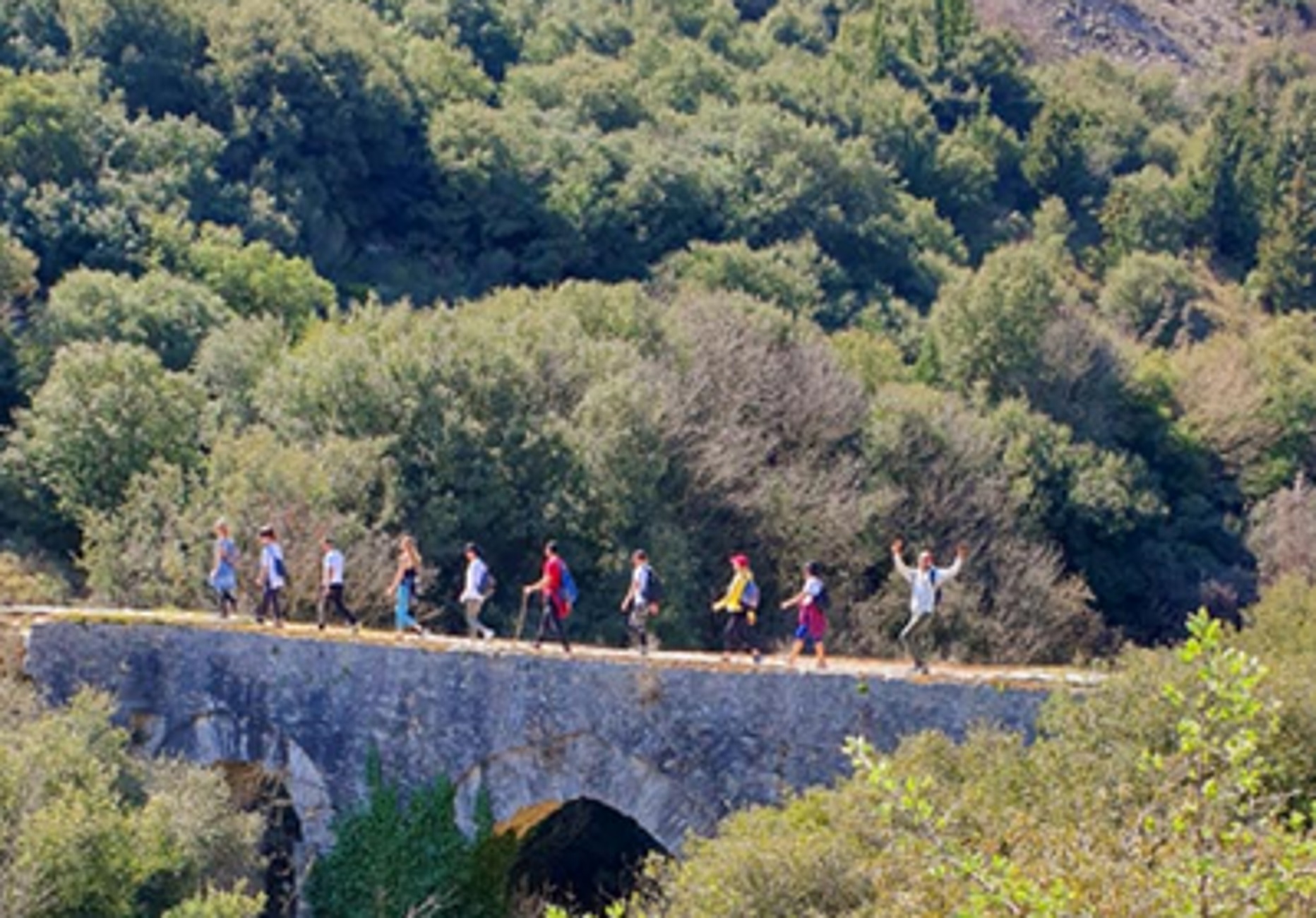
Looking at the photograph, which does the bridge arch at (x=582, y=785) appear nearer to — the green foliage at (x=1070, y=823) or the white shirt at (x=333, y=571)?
the green foliage at (x=1070, y=823)

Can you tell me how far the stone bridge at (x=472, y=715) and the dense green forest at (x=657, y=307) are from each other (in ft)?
16.0

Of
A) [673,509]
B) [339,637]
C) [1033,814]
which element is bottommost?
[673,509]

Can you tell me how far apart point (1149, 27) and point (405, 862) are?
247 feet

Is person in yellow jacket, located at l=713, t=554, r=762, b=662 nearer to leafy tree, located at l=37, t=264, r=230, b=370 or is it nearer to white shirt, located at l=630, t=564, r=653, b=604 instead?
white shirt, located at l=630, t=564, r=653, b=604

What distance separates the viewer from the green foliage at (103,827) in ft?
67.9

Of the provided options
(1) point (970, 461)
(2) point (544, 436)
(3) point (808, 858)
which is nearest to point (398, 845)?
(3) point (808, 858)

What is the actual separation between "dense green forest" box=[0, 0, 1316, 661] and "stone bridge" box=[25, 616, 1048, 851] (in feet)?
16.0

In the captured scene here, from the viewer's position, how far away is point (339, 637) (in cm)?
2481

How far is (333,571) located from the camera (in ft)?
82.8

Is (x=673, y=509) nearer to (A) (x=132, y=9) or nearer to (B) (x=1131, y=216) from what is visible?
(A) (x=132, y=9)

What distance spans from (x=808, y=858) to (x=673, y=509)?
17902mm

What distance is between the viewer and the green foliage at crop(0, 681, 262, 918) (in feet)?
67.9

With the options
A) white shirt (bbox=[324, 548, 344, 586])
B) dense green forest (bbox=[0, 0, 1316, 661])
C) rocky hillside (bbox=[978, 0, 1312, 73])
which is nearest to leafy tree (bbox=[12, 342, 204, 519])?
dense green forest (bbox=[0, 0, 1316, 661])

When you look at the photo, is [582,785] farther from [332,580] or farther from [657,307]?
[657,307]
